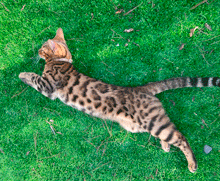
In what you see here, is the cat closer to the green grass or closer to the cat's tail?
the cat's tail

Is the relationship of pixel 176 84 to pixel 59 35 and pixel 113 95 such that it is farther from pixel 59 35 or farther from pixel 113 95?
pixel 59 35

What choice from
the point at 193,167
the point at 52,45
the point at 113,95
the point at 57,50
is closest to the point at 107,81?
the point at 113,95

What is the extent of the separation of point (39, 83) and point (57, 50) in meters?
0.72

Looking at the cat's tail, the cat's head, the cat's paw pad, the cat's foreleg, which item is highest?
the cat's head

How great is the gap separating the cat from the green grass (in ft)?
0.87

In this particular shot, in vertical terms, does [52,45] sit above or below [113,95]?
above

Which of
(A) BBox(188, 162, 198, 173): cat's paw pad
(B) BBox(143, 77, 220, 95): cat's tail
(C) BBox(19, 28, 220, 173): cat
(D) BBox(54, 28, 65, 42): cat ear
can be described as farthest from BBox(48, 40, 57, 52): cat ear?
(A) BBox(188, 162, 198, 173): cat's paw pad

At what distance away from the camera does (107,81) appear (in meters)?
3.07

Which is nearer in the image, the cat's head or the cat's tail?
the cat's tail

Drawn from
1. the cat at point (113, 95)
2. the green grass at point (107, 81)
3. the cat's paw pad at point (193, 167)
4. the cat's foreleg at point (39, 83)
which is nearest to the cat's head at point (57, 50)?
the cat at point (113, 95)

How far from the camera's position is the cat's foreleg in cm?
273

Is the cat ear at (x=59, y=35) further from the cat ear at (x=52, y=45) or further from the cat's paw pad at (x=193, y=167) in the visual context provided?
the cat's paw pad at (x=193, y=167)

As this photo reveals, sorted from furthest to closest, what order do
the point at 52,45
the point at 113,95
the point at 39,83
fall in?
1. the point at 39,83
2. the point at 52,45
3. the point at 113,95

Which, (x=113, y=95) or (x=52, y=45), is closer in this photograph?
(x=113, y=95)
